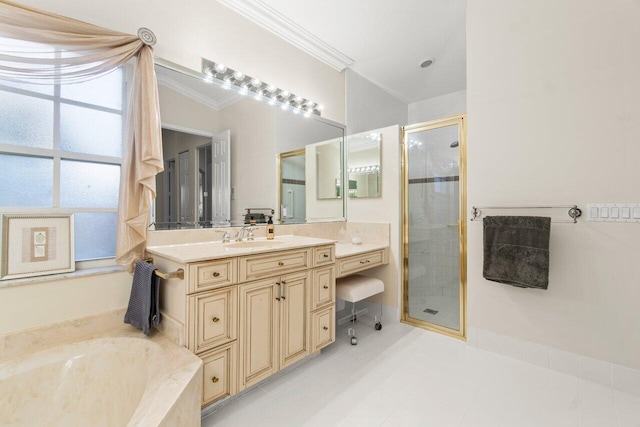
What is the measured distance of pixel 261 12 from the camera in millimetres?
2232

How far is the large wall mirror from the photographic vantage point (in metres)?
1.82

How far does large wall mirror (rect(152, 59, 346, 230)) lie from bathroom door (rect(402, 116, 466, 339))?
39.9 inches

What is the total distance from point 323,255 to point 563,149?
6.04 ft

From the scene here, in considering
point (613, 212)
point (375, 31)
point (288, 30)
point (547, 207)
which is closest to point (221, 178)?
point (288, 30)

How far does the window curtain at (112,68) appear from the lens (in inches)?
49.6

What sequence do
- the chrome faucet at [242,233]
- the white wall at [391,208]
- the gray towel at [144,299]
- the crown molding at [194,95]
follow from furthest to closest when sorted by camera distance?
the white wall at [391,208], the chrome faucet at [242,233], the crown molding at [194,95], the gray towel at [144,299]

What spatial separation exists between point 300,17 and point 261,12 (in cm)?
34

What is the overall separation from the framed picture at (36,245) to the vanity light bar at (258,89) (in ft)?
4.37

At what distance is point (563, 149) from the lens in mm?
1868

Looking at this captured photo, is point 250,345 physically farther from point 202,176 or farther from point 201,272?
point 202,176

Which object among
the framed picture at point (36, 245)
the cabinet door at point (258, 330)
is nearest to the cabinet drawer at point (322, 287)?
the cabinet door at point (258, 330)

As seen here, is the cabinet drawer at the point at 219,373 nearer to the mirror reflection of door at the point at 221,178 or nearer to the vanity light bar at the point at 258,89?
the mirror reflection of door at the point at 221,178

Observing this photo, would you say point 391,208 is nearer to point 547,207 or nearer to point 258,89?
point 547,207

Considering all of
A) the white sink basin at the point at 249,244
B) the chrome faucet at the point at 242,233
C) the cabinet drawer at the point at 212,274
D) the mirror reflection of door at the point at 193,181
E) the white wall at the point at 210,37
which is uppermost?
the white wall at the point at 210,37
